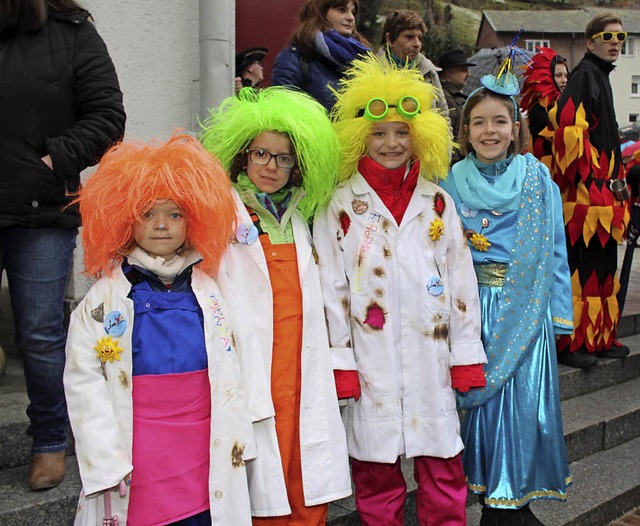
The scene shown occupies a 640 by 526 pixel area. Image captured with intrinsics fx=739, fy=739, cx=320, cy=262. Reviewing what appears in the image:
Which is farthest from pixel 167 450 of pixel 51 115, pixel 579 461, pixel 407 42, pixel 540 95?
pixel 540 95

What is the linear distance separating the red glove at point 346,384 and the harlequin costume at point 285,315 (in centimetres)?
8

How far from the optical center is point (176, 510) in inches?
87.6

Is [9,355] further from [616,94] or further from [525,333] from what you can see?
[616,94]

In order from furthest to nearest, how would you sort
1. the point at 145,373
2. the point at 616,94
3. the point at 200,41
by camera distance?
1. the point at 616,94
2. the point at 200,41
3. the point at 145,373

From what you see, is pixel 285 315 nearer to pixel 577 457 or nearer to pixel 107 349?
pixel 107 349

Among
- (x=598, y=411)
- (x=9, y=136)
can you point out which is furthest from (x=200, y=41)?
(x=598, y=411)

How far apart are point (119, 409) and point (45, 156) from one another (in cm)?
95

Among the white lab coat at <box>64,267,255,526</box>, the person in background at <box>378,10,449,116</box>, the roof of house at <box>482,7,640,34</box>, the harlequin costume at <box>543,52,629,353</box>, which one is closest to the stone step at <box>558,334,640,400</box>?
the harlequin costume at <box>543,52,629,353</box>

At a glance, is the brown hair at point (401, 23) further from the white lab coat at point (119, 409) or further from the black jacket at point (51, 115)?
the white lab coat at point (119, 409)

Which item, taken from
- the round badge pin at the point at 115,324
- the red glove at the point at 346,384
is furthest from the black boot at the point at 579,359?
the round badge pin at the point at 115,324

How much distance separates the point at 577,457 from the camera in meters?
4.20

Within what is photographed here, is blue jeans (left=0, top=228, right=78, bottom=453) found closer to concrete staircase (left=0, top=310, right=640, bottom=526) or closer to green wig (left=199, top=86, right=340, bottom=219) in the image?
concrete staircase (left=0, top=310, right=640, bottom=526)

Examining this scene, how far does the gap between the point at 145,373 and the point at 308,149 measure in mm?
983

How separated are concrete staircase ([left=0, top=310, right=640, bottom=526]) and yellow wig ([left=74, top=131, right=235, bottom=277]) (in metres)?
0.92
